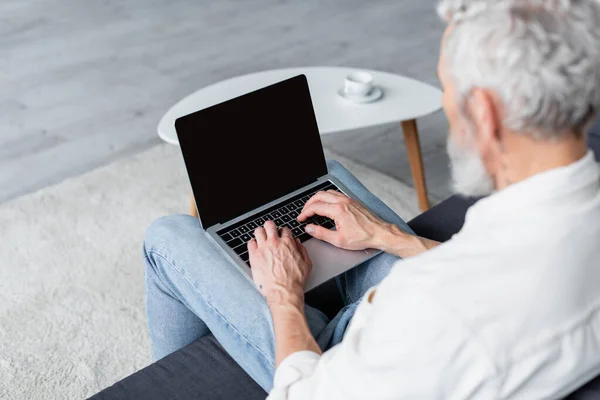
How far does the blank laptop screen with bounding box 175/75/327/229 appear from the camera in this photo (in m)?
1.65

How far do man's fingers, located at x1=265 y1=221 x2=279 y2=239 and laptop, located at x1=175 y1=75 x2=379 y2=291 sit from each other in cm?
7

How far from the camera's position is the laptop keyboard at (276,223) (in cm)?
162

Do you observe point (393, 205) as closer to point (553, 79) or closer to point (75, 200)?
point (75, 200)

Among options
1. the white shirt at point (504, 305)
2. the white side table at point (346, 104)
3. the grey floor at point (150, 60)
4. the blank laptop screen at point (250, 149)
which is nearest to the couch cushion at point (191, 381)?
the blank laptop screen at point (250, 149)

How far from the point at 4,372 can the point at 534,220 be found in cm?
163

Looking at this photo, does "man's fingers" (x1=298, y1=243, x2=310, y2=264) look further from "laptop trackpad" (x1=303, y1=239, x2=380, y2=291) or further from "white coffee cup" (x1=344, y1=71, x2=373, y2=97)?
"white coffee cup" (x1=344, y1=71, x2=373, y2=97)

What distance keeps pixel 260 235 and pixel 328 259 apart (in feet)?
0.47

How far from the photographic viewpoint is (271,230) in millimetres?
1547

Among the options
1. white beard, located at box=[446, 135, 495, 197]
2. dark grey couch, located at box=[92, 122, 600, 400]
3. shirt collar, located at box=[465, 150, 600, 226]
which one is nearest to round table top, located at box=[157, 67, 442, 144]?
dark grey couch, located at box=[92, 122, 600, 400]

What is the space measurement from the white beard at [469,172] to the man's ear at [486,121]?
3cm

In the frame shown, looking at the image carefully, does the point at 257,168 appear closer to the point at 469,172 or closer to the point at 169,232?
the point at 169,232

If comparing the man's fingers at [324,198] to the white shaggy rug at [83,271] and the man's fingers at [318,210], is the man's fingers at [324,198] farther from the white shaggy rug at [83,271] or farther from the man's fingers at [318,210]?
the white shaggy rug at [83,271]

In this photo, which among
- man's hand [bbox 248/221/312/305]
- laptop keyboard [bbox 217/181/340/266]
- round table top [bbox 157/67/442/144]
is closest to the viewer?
man's hand [bbox 248/221/312/305]

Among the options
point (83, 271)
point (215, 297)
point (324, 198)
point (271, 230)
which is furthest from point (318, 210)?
point (83, 271)
